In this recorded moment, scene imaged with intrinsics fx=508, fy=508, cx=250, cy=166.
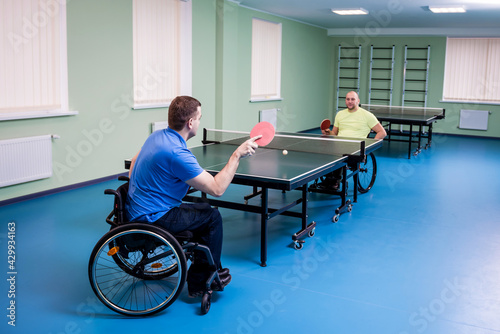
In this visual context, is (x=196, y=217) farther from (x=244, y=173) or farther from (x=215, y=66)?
(x=215, y=66)

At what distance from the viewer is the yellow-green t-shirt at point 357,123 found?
5977mm

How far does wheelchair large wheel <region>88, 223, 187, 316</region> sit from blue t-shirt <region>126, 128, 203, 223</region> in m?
0.14

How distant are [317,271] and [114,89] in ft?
12.5

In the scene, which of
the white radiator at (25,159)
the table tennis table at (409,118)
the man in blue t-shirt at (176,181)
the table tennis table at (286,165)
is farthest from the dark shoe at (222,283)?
the table tennis table at (409,118)

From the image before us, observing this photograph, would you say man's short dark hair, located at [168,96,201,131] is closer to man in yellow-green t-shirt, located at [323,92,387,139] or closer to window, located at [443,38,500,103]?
man in yellow-green t-shirt, located at [323,92,387,139]

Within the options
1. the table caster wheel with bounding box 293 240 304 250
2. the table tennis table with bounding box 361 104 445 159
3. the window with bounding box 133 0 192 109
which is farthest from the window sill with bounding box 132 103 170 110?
the table tennis table with bounding box 361 104 445 159

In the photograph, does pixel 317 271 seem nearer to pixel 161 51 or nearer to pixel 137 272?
pixel 137 272

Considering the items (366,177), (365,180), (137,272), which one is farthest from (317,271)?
(366,177)

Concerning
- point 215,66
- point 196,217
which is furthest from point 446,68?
point 196,217

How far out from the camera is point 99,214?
4793mm

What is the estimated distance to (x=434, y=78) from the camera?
1200 cm

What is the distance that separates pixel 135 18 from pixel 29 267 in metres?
3.92

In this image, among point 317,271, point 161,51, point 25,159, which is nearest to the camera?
point 317,271

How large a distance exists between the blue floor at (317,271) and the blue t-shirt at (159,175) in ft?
2.00
